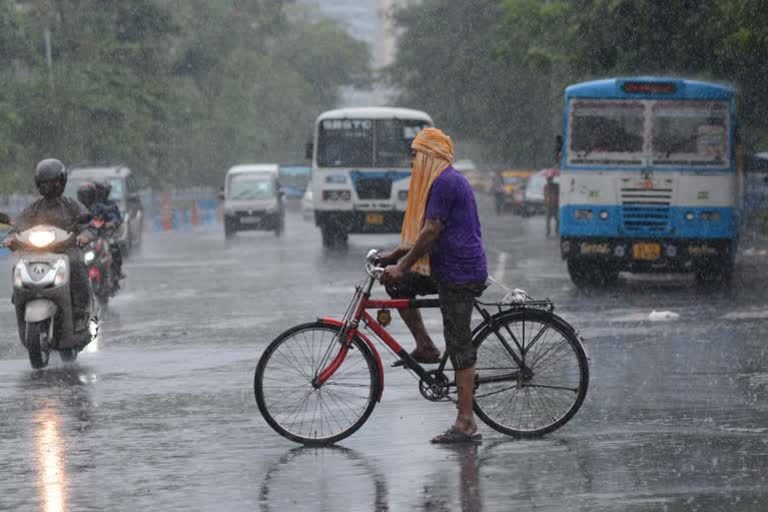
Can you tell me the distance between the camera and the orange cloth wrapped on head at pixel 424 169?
8.93 m

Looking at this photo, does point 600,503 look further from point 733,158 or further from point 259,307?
point 733,158

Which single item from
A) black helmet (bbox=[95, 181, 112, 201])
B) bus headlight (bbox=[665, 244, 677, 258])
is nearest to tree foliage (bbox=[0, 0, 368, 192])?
black helmet (bbox=[95, 181, 112, 201])

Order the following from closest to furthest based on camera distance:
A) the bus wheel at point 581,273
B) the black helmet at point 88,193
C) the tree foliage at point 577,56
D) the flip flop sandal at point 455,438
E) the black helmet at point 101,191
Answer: the flip flop sandal at point 455,438, the black helmet at point 88,193, the black helmet at point 101,191, the bus wheel at point 581,273, the tree foliage at point 577,56

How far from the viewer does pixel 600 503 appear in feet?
23.6

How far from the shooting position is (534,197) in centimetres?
5816

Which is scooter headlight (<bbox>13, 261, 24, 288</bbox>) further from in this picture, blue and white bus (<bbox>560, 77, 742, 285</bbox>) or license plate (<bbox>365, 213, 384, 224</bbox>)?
license plate (<bbox>365, 213, 384, 224</bbox>)

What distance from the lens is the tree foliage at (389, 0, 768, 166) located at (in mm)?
29375

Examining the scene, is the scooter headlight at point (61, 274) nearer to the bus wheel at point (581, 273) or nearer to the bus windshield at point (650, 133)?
the bus windshield at point (650, 133)

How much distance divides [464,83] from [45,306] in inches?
2527

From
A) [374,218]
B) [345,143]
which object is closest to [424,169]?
[374,218]

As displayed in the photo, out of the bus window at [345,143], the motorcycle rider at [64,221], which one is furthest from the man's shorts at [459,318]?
the bus window at [345,143]

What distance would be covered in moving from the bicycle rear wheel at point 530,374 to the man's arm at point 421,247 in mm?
619

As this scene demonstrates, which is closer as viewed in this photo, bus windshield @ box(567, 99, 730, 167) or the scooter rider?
the scooter rider

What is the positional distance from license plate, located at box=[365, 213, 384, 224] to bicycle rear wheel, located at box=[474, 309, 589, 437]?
24.3 metres
